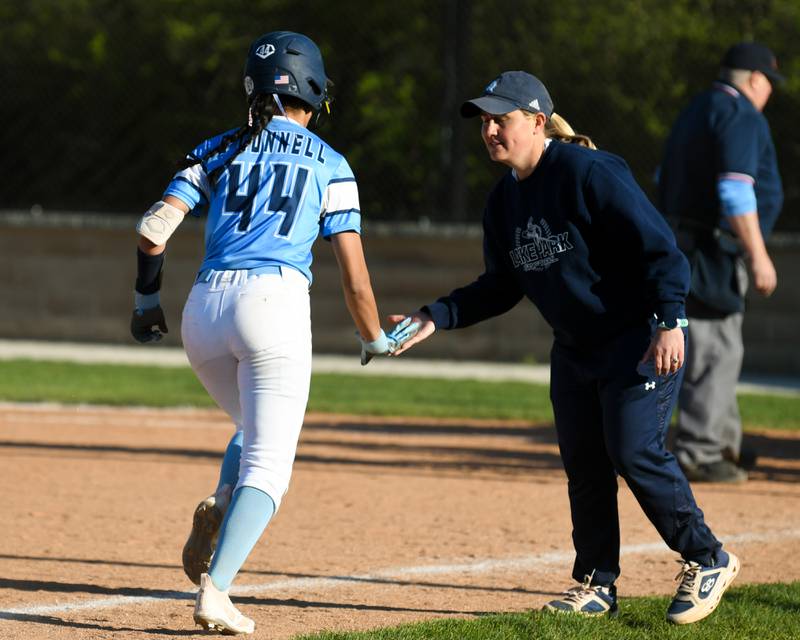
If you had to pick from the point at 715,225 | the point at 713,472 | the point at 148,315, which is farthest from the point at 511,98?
the point at 713,472

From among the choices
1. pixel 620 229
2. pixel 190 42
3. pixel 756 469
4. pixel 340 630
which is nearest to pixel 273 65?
pixel 620 229

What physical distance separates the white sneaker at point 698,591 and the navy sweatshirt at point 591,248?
0.83m

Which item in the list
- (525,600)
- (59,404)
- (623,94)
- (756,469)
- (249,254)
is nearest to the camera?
(249,254)

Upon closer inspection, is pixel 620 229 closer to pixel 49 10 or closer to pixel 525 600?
pixel 525 600

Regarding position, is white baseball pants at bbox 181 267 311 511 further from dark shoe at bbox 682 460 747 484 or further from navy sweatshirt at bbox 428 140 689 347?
dark shoe at bbox 682 460 747 484

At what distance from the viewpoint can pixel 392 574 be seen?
17.7 ft

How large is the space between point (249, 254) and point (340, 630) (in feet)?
4.05

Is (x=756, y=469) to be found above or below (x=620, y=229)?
below

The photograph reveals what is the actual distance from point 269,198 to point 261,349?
46 centimetres

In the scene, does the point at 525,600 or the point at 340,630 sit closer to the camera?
the point at 340,630

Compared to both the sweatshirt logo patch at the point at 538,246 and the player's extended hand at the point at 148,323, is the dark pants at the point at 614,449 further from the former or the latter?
the player's extended hand at the point at 148,323

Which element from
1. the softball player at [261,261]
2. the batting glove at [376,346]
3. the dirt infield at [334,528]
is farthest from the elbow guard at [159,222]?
the dirt infield at [334,528]

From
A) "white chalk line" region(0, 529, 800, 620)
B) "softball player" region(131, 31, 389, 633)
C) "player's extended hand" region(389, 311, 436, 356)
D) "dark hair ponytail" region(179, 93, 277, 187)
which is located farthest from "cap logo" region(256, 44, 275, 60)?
"white chalk line" region(0, 529, 800, 620)

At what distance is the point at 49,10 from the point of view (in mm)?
15164
